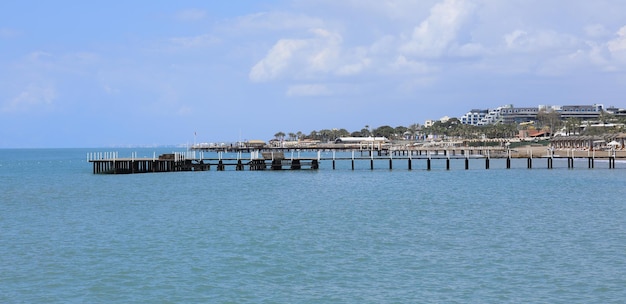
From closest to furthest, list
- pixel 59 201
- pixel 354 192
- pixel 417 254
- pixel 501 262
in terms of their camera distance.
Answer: pixel 501 262 < pixel 417 254 < pixel 59 201 < pixel 354 192

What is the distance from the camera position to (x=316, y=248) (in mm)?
26406

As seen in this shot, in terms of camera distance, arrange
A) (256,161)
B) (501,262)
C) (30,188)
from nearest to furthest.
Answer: (501,262)
(30,188)
(256,161)

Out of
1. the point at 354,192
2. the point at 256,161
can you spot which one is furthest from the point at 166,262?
the point at 256,161

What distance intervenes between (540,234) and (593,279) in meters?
8.55

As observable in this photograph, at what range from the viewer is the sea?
1977 centimetres

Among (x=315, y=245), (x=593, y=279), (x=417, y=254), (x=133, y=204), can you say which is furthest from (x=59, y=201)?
(x=593, y=279)

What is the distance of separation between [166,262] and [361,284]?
23.1 ft

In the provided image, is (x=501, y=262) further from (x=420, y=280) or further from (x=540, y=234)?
(x=540, y=234)

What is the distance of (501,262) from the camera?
23219mm

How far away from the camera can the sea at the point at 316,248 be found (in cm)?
1977

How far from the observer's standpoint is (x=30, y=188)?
201ft

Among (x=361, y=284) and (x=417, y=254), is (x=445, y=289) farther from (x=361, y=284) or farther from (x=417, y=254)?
(x=417, y=254)

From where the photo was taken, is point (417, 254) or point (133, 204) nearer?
point (417, 254)

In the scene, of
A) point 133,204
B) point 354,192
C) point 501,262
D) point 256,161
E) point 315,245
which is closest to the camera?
point 501,262
